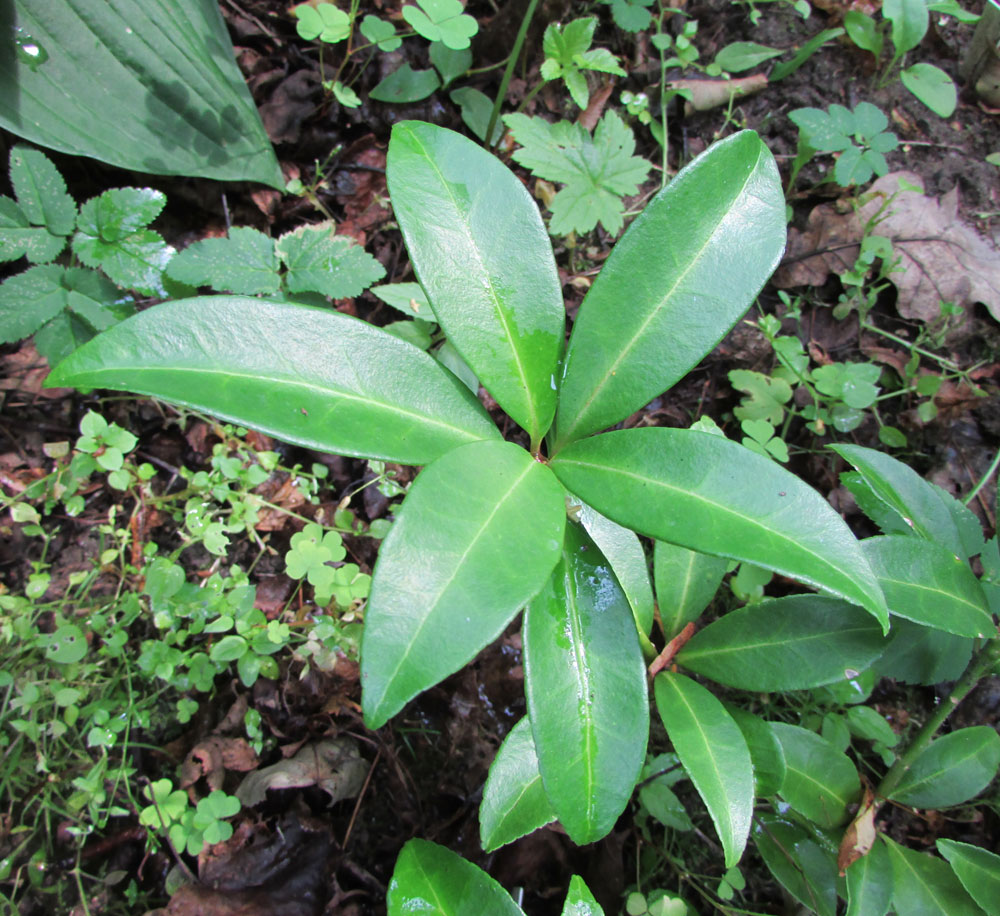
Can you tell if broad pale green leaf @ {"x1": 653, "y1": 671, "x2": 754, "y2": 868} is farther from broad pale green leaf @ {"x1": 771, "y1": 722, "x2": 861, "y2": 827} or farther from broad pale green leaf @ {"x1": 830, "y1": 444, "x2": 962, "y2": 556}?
broad pale green leaf @ {"x1": 830, "y1": 444, "x2": 962, "y2": 556}

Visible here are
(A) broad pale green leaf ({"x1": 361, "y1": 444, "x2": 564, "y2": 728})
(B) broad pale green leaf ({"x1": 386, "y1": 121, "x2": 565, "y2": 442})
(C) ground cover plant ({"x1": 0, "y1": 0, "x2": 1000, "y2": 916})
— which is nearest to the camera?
(A) broad pale green leaf ({"x1": 361, "y1": 444, "x2": 564, "y2": 728})

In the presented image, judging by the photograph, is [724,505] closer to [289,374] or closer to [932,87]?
[289,374]

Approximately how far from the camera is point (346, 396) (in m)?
0.93

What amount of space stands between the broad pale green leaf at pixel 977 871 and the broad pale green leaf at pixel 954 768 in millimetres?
77

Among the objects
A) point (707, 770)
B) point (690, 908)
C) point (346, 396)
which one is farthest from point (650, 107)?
point (690, 908)

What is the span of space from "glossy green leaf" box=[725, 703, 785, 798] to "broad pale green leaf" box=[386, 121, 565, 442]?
734mm

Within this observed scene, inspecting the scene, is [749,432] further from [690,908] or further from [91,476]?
[91,476]

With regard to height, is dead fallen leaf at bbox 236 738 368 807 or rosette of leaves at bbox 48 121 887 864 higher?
rosette of leaves at bbox 48 121 887 864

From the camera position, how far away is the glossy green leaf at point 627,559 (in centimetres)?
131

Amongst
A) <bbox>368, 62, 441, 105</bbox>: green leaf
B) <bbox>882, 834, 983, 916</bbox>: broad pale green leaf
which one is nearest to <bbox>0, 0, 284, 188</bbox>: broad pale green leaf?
<bbox>368, 62, 441, 105</bbox>: green leaf

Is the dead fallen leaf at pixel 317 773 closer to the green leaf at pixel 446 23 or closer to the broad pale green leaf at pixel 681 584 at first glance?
the broad pale green leaf at pixel 681 584

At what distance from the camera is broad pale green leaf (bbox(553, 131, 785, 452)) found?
99cm

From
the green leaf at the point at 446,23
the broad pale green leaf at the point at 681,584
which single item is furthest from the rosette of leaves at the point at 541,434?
the green leaf at the point at 446,23

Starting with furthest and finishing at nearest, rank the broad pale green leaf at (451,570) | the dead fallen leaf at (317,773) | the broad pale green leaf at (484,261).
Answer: the dead fallen leaf at (317,773)
the broad pale green leaf at (484,261)
the broad pale green leaf at (451,570)
